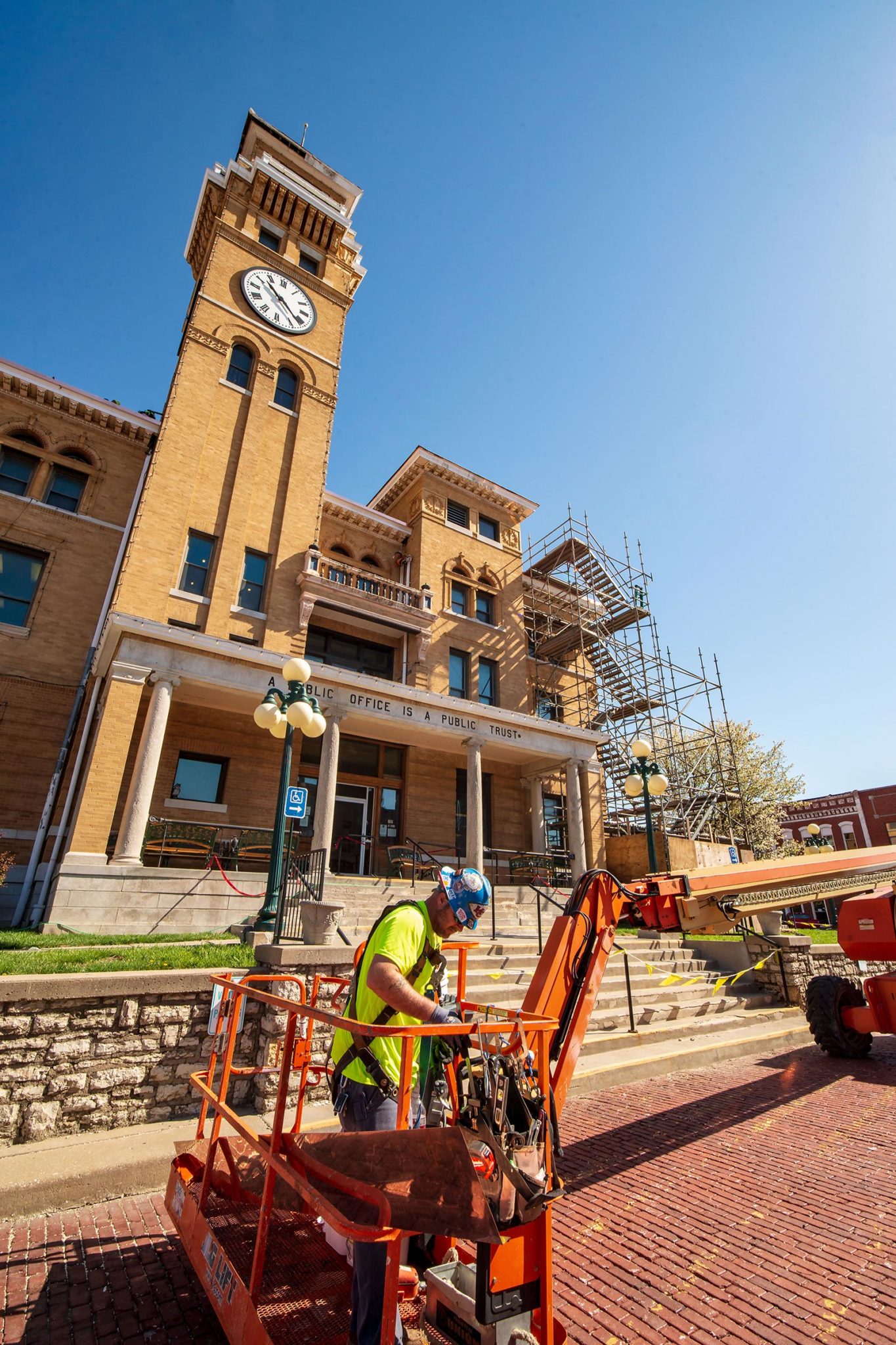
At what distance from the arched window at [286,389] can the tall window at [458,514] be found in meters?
7.16

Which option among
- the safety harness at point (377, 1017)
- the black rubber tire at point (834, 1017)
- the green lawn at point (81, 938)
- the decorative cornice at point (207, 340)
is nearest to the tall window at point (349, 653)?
the decorative cornice at point (207, 340)

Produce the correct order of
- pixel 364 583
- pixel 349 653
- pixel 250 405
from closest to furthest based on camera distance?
pixel 250 405, pixel 349 653, pixel 364 583

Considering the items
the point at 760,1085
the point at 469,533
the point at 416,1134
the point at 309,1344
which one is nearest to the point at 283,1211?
the point at 309,1344

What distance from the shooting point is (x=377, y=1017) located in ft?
9.59

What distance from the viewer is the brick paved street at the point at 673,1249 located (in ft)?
10.5

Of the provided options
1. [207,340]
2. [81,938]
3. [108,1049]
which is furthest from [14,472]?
[108,1049]

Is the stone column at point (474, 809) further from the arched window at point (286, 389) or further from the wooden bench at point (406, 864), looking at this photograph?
the arched window at point (286, 389)

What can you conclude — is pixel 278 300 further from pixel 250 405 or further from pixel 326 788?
pixel 326 788

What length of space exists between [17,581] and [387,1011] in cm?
1845

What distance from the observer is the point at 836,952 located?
1220 cm

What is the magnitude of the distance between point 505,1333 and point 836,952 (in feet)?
41.1

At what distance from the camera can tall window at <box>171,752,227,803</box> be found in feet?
52.5

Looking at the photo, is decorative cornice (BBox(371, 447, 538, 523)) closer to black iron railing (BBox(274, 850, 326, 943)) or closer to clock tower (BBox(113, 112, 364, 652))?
clock tower (BBox(113, 112, 364, 652))

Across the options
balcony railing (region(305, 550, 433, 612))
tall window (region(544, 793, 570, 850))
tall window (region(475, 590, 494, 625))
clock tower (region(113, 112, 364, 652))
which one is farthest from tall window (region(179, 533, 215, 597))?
tall window (region(544, 793, 570, 850))
